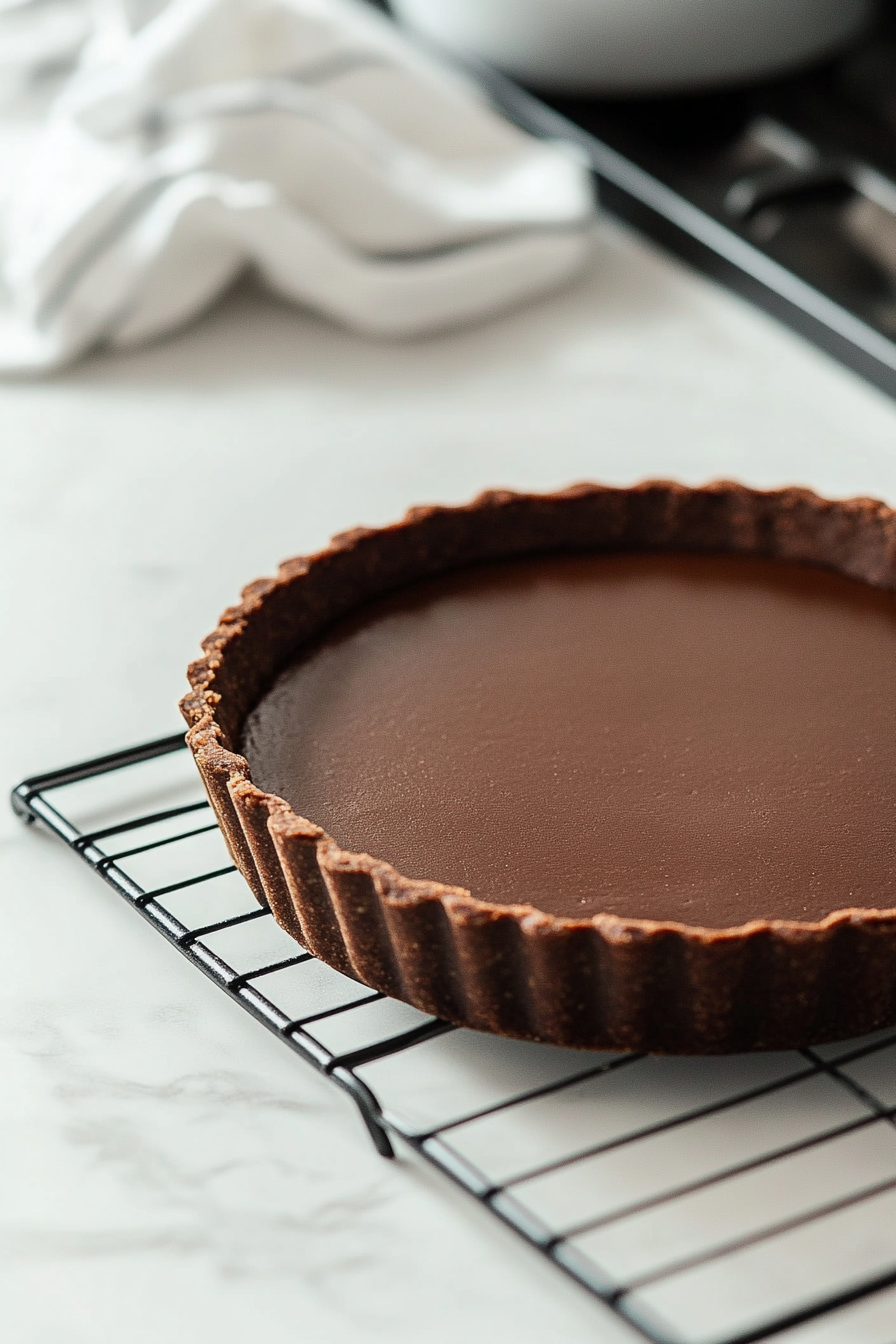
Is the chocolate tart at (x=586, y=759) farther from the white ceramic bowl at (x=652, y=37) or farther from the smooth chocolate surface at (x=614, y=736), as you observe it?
the white ceramic bowl at (x=652, y=37)

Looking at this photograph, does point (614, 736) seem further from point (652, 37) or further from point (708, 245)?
point (652, 37)

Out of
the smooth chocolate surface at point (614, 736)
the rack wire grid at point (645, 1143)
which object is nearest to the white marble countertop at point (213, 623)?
the rack wire grid at point (645, 1143)

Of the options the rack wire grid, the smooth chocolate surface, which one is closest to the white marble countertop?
the rack wire grid

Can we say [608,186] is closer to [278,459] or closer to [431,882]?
[278,459]

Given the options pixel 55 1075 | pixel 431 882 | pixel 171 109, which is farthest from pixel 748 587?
pixel 171 109

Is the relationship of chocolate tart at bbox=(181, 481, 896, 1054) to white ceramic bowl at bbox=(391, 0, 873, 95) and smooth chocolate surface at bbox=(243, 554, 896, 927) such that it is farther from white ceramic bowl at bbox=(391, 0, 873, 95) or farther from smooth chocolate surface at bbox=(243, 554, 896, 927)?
white ceramic bowl at bbox=(391, 0, 873, 95)
